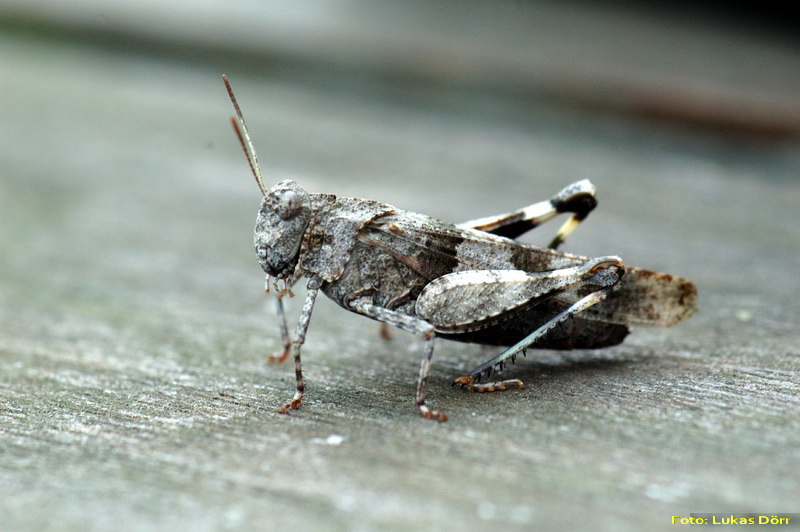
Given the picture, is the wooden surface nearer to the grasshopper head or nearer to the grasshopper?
the grasshopper

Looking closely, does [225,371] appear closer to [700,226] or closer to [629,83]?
[700,226]

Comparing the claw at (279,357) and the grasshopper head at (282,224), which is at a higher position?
the grasshopper head at (282,224)

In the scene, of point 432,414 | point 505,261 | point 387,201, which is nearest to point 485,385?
point 432,414

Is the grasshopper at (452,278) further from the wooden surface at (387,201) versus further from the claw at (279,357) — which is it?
the claw at (279,357)

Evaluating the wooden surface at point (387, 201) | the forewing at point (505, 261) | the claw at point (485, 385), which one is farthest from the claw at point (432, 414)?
the forewing at point (505, 261)

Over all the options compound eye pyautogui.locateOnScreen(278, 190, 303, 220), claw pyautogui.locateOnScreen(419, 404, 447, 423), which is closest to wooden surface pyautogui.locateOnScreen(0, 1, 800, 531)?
claw pyautogui.locateOnScreen(419, 404, 447, 423)

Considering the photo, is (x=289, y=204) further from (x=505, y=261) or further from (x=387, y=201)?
(x=387, y=201)
